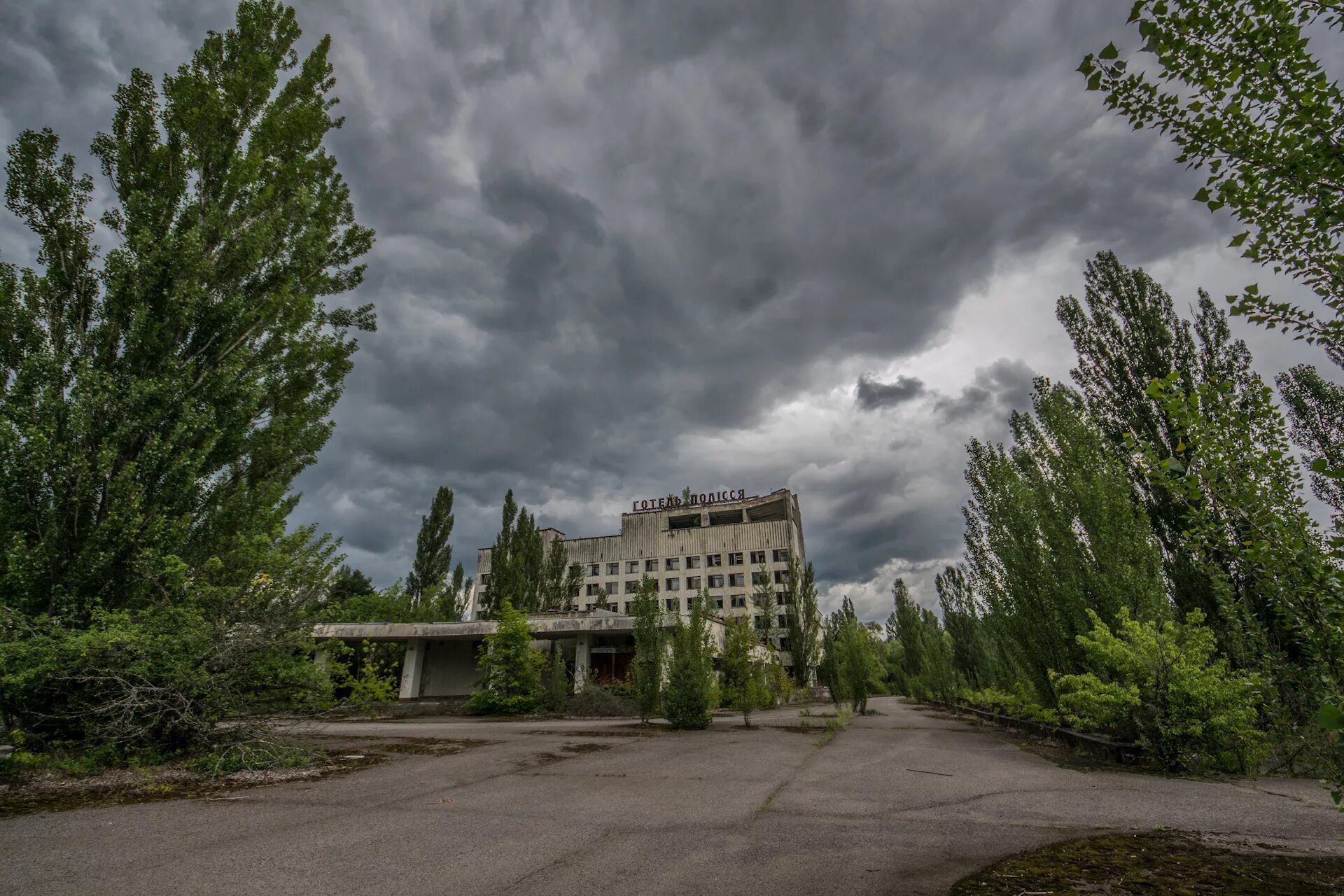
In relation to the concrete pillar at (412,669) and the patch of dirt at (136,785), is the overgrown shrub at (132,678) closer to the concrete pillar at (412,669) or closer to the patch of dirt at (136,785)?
the patch of dirt at (136,785)

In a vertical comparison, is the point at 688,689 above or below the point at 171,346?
below

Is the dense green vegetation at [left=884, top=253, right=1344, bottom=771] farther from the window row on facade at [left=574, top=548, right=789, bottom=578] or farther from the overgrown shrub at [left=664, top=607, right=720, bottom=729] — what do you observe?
the window row on facade at [left=574, top=548, right=789, bottom=578]

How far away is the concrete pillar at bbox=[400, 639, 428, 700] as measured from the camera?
23.5 metres

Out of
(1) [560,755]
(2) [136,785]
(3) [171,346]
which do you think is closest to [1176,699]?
(1) [560,755]

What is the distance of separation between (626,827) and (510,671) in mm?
17105

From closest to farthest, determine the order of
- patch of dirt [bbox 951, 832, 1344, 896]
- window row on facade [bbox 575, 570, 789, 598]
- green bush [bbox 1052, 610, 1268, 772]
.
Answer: patch of dirt [bbox 951, 832, 1344, 896] → green bush [bbox 1052, 610, 1268, 772] → window row on facade [bbox 575, 570, 789, 598]

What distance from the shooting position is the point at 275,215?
32.5 feet

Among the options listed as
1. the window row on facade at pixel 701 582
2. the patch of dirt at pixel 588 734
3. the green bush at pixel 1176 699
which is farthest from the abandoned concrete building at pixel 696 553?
the green bush at pixel 1176 699

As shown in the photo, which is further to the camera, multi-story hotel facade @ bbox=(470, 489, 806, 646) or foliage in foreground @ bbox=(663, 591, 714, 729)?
multi-story hotel facade @ bbox=(470, 489, 806, 646)

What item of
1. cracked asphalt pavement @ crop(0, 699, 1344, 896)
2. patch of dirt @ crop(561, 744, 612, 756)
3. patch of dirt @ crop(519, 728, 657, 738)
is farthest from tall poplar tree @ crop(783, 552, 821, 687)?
cracked asphalt pavement @ crop(0, 699, 1344, 896)

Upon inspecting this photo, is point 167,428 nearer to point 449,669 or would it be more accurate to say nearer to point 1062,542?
point 1062,542

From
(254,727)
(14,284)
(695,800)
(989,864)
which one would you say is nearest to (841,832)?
(989,864)

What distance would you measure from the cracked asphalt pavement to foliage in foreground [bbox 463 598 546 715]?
11.7 meters

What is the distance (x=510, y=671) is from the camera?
2008 centimetres
